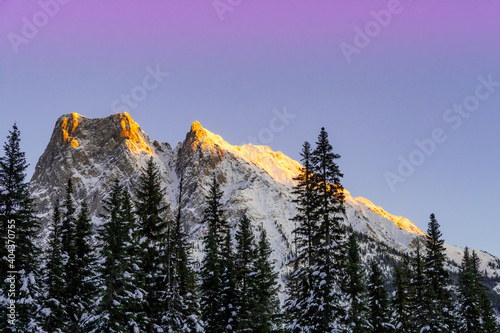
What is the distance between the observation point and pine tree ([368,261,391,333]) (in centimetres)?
4775

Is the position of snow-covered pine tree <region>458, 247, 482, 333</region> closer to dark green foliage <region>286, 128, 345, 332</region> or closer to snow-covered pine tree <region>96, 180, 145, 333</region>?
dark green foliage <region>286, 128, 345, 332</region>

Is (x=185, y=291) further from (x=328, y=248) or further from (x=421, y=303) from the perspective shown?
(x=421, y=303)

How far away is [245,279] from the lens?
42281mm

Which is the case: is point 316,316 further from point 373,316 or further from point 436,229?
point 436,229

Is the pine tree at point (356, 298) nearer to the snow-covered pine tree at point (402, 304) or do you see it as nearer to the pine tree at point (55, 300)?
the snow-covered pine tree at point (402, 304)

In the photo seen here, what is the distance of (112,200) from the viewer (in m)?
43.2

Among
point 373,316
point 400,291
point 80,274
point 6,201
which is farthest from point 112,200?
point 400,291

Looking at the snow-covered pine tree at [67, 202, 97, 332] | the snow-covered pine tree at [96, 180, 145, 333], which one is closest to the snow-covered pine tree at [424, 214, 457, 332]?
the snow-covered pine tree at [96, 180, 145, 333]

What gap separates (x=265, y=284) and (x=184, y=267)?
840 cm

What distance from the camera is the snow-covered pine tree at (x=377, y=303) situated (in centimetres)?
4775

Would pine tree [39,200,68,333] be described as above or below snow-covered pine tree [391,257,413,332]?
below

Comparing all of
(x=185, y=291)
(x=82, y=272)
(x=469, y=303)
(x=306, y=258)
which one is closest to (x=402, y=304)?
(x=469, y=303)

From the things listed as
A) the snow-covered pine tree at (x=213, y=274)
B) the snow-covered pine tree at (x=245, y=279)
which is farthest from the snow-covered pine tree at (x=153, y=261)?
the snow-covered pine tree at (x=245, y=279)

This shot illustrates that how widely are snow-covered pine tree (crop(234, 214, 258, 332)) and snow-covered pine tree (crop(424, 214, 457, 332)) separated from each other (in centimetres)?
1863
